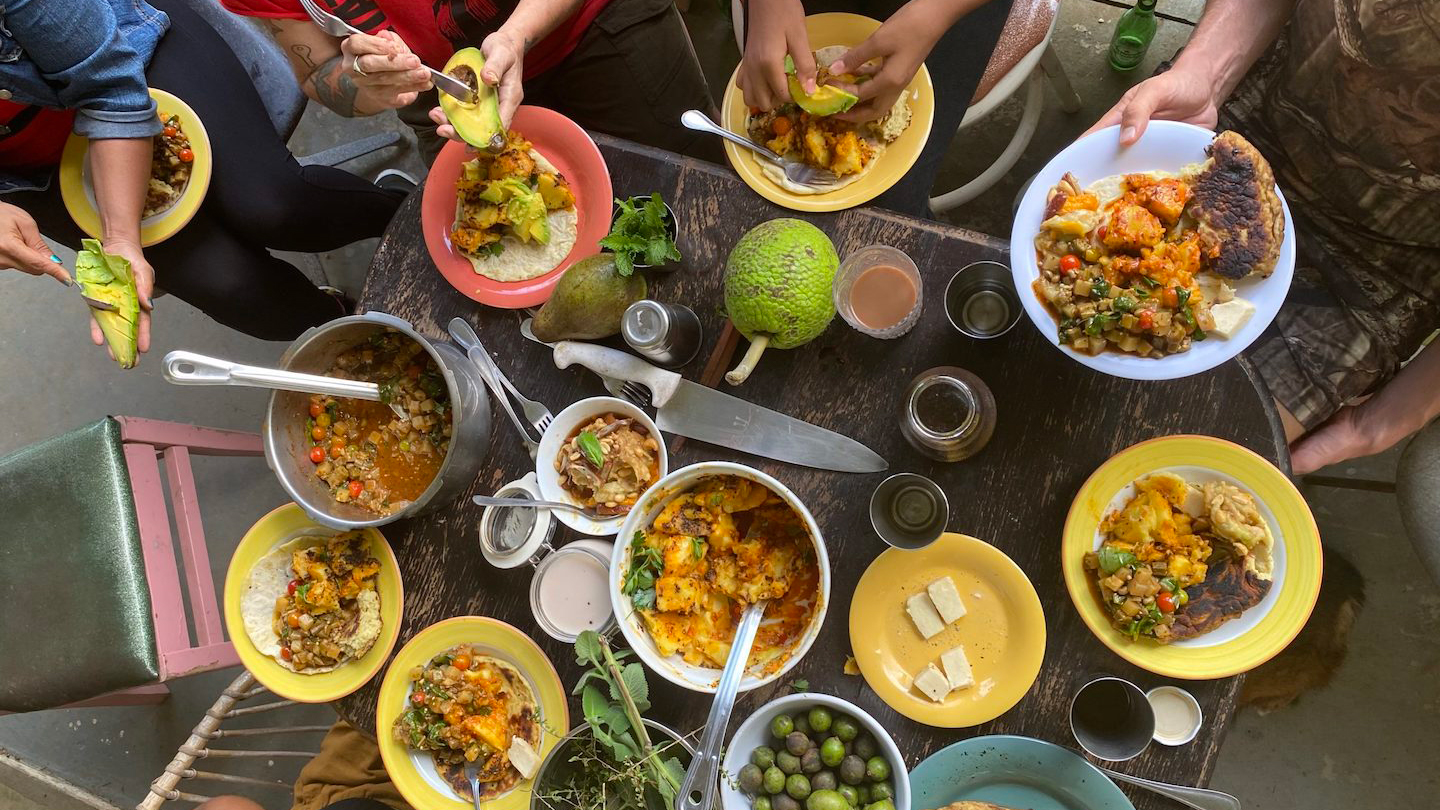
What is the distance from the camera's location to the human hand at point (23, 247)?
1.97m

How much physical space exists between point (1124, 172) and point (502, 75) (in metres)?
1.39

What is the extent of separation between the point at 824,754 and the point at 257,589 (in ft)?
4.34

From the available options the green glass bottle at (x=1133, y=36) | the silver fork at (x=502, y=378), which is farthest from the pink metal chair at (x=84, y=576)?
the green glass bottle at (x=1133, y=36)

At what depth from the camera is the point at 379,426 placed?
1.89 m

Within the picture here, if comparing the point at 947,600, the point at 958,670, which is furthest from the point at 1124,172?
the point at 958,670

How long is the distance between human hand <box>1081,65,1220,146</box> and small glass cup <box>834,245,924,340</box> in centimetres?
45

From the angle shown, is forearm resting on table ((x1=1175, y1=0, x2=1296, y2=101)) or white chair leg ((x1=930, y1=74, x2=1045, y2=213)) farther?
white chair leg ((x1=930, y1=74, x2=1045, y2=213))

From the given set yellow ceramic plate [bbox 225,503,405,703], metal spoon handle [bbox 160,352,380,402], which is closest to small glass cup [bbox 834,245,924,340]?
metal spoon handle [bbox 160,352,380,402]

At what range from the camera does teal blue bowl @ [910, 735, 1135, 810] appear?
1604 millimetres

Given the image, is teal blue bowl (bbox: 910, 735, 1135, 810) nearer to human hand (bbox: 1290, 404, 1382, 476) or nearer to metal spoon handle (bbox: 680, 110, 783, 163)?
human hand (bbox: 1290, 404, 1382, 476)

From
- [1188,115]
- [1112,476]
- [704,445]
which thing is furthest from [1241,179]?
[704,445]

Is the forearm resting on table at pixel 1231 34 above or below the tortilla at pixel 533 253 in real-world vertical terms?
above

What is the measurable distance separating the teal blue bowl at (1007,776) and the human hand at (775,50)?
1440 mm

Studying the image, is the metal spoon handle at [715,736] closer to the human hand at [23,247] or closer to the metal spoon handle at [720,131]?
the metal spoon handle at [720,131]
